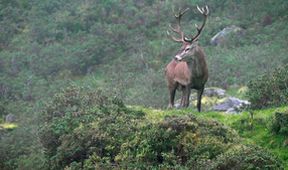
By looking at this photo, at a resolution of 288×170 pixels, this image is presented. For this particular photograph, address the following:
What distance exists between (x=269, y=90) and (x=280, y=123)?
4.25 metres

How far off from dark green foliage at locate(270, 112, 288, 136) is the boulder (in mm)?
36301

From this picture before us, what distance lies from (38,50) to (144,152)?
4745 centimetres

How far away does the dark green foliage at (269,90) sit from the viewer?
17609 millimetres

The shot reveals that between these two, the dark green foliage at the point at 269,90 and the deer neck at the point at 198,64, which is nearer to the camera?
the dark green foliage at the point at 269,90

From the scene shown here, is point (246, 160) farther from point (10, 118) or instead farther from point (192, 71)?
point (10, 118)

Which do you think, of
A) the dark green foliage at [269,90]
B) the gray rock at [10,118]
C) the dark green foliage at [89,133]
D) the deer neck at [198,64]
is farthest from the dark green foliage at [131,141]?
the gray rock at [10,118]

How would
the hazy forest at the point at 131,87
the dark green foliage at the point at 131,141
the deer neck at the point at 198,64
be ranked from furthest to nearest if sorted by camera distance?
the deer neck at the point at 198,64 → the hazy forest at the point at 131,87 → the dark green foliage at the point at 131,141

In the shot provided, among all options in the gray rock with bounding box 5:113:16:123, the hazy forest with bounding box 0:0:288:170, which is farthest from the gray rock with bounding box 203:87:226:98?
the gray rock with bounding box 5:113:16:123

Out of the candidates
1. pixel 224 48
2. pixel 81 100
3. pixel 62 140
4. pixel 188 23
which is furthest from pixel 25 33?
pixel 62 140

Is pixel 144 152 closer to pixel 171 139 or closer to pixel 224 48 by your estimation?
pixel 171 139

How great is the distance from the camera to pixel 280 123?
1404 centimetres

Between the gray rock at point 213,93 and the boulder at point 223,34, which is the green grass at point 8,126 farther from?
the boulder at point 223,34

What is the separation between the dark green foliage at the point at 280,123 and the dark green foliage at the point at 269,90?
2.85 m

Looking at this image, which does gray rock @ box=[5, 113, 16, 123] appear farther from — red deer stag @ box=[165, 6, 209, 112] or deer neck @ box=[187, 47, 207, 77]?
deer neck @ box=[187, 47, 207, 77]
